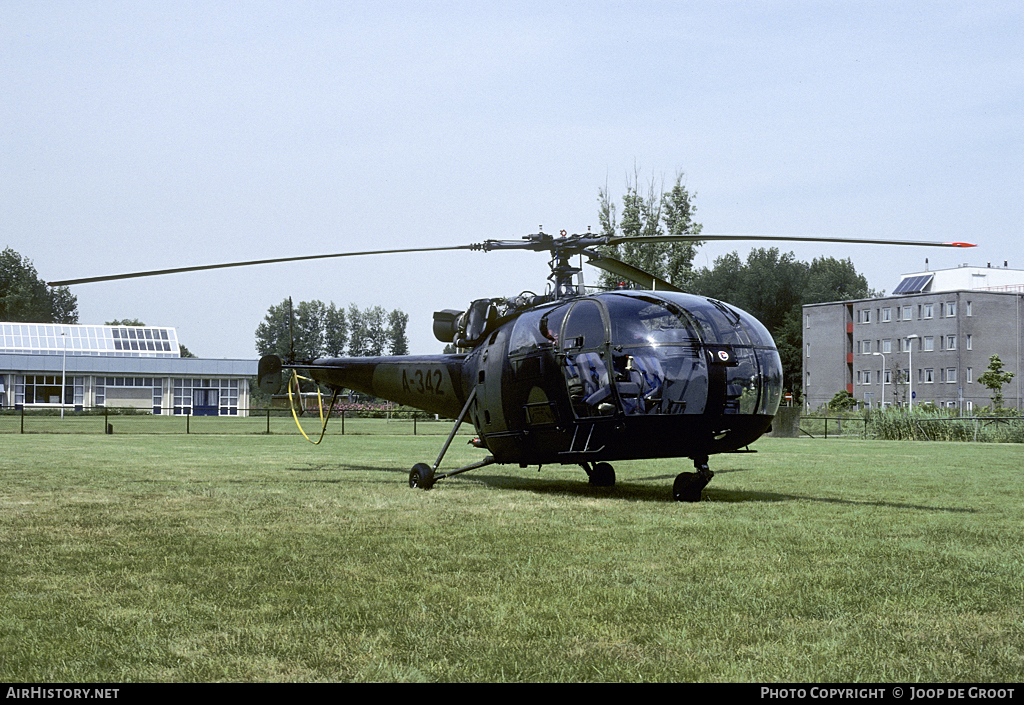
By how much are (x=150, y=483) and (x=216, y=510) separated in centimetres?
412

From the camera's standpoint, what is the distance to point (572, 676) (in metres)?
4.22

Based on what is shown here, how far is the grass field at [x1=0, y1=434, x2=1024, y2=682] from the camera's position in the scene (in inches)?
175

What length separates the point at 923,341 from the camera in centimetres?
7969

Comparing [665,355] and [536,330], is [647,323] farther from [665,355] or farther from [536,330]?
[536,330]

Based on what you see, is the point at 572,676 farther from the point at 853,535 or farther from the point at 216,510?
the point at 216,510

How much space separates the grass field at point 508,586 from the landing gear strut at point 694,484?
0.91 feet

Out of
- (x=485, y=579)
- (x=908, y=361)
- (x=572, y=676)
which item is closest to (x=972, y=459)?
(x=485, y=579)

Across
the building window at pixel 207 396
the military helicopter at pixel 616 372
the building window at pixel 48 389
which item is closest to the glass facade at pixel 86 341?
the building window at pixel 48 389

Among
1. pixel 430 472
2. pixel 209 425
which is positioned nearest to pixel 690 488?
pixel 430 472

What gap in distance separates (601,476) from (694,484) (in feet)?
9.46

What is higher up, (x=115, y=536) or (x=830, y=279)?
(x=830, y=279)

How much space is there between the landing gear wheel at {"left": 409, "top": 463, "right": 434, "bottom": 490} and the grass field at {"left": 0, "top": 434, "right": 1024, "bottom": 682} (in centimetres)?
62

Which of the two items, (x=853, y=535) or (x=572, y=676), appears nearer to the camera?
(x=572, y=676)

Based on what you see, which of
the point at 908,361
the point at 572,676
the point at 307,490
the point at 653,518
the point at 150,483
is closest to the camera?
the point at 572,676
